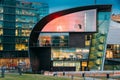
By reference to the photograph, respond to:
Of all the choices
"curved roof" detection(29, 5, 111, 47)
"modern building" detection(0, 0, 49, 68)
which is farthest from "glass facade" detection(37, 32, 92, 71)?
"modern building" detection(0, 0, 49, 68)

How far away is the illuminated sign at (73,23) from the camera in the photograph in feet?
289

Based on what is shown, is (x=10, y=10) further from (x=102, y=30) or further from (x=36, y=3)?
(x=102, y=30)

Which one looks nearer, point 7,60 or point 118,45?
point 118,45

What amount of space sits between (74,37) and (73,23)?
282 cm

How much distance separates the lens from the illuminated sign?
289 ft

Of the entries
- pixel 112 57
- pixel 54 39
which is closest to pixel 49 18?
pixel 54 39

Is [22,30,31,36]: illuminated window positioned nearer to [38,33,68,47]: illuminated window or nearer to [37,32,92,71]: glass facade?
[38,33,68,47]: illuminated window

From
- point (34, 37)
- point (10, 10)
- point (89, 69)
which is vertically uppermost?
point (10, 10)

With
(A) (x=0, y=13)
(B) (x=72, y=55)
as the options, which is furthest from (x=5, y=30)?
(B) (x=72, y=55)

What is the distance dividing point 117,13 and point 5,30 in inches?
1049

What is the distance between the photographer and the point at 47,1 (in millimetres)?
91938

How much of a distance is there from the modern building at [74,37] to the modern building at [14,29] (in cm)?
1064

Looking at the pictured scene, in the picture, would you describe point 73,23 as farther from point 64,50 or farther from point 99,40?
point 99,40

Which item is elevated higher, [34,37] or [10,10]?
[10,10]
